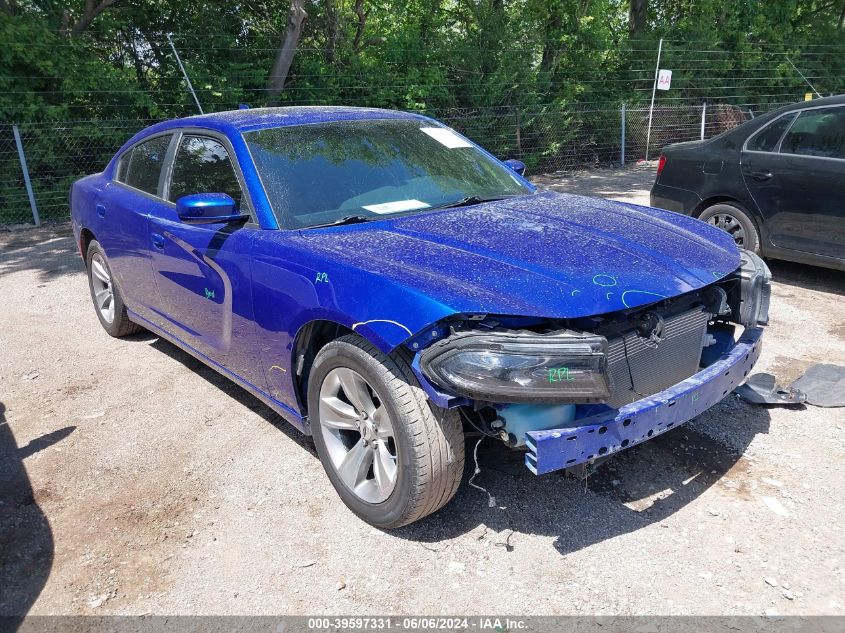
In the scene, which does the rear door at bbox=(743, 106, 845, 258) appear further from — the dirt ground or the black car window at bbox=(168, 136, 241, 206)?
the black car window at bbox=(168, 136, 241, 206)

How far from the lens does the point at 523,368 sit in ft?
8.13

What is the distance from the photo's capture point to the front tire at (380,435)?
270cm

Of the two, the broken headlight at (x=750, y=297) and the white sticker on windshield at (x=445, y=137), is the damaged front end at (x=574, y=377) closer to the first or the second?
the broken headlight at (x=750, y=297)

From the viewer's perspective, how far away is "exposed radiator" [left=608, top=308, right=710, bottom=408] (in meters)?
2.79

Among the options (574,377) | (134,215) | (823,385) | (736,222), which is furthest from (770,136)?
(134,215)

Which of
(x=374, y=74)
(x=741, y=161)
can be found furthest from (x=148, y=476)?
(x=374, y=74)

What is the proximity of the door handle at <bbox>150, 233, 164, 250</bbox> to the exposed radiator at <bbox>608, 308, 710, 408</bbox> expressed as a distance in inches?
107

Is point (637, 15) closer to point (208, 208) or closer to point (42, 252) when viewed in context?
point (42, 252)

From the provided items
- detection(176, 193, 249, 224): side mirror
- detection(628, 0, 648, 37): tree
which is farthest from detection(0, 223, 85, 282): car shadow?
detection(628, 0, 648, 37): tree

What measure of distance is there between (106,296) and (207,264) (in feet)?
7.70

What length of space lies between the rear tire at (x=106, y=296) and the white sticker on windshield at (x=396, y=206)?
102 inches

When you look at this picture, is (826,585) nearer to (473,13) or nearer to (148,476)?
(148,476)

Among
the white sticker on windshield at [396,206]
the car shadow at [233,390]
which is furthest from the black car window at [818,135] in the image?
the car shadow at [233,390]

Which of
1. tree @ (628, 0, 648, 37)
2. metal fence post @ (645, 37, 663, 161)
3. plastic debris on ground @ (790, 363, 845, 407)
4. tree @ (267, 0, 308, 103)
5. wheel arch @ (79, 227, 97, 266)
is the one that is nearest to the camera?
plastic debris on ground @ (790, 363, 845, 407)
